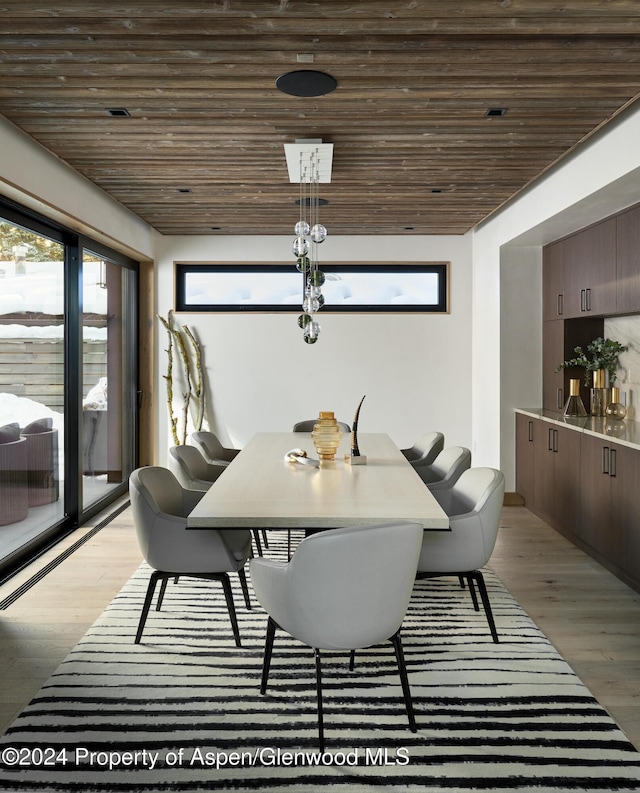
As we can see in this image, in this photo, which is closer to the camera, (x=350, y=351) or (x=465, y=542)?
(x=465, y=542)


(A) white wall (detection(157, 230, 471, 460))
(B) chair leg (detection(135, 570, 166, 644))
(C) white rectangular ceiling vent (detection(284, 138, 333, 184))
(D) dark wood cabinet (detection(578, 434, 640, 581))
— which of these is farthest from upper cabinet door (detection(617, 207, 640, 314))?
(B) chair leg (detection(135, 570, 166, 644))

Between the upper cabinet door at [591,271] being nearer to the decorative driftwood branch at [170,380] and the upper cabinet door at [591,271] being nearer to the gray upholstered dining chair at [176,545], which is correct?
the gray upholstered dining chair at [176,545]

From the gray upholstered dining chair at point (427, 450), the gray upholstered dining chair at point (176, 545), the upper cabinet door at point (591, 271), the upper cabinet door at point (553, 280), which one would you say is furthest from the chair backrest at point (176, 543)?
the upper cabinet door at point (553, 280)

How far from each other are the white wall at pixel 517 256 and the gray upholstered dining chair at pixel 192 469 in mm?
2755

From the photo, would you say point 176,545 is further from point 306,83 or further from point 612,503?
point 612,503

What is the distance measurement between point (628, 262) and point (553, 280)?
1404 mm

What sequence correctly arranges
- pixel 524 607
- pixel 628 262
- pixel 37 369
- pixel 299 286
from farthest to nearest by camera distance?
pixel 299 286 → pixel 37 369 → pixel 628 262 → pixel 524 607

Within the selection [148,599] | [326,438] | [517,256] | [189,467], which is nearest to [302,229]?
[326,438]

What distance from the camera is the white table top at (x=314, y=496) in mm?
2525

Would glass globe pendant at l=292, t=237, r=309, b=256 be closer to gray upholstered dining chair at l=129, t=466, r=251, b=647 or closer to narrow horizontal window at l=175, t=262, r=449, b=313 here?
gray upholstered dining chair at l=129, t=466, r=251, b=647

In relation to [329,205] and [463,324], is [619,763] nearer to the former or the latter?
[329,205]

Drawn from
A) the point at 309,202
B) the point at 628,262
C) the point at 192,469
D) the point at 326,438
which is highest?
the point at 309,202

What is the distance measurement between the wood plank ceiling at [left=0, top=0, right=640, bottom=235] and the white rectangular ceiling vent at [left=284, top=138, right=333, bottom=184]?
2.5 inches

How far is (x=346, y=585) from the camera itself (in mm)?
2148
